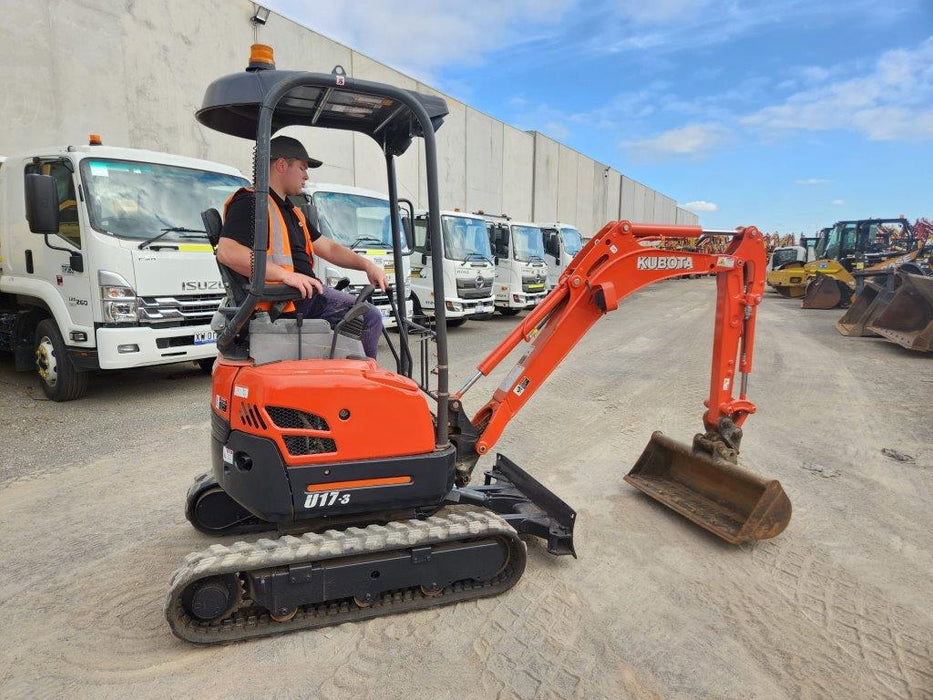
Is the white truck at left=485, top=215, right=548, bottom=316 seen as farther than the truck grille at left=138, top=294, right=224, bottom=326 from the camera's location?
Yes

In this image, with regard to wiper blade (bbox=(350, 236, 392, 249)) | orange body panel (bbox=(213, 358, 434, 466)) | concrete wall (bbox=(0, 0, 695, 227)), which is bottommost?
orange body panel (bbox=(213, 358, 434, 466))

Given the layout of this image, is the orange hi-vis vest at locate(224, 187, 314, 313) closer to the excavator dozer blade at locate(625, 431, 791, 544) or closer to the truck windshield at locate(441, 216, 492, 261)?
the excavator dozer blade at locate(625, 431, 791, 544)

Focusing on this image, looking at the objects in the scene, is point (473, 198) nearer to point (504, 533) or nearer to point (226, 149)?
point (226, 149)

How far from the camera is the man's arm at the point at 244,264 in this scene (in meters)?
2.62

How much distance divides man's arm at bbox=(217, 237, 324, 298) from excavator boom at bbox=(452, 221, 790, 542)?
3.63ft

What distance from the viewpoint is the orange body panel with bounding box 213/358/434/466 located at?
8.56 ft

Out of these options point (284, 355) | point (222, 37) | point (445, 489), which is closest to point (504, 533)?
point (445, 489)

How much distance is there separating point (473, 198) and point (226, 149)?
42.5ft

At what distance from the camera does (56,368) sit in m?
6.16

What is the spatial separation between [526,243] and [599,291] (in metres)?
12.3

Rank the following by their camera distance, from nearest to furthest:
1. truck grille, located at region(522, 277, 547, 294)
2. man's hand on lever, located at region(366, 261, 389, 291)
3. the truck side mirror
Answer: man's hand on lever, located at region(366, 261, 389, 291) < the truck side mirror < truck grille, located at region(522, 277, 547, 294)

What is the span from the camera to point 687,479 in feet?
13.4

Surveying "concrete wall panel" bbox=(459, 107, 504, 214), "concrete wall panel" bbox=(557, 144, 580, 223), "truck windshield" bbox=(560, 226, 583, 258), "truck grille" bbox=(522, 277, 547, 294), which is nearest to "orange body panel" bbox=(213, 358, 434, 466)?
"truck grille" bbox=(522, 277, 547, 294)

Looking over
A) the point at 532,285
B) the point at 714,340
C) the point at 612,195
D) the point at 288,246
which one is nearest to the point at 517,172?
the point at 532,285
